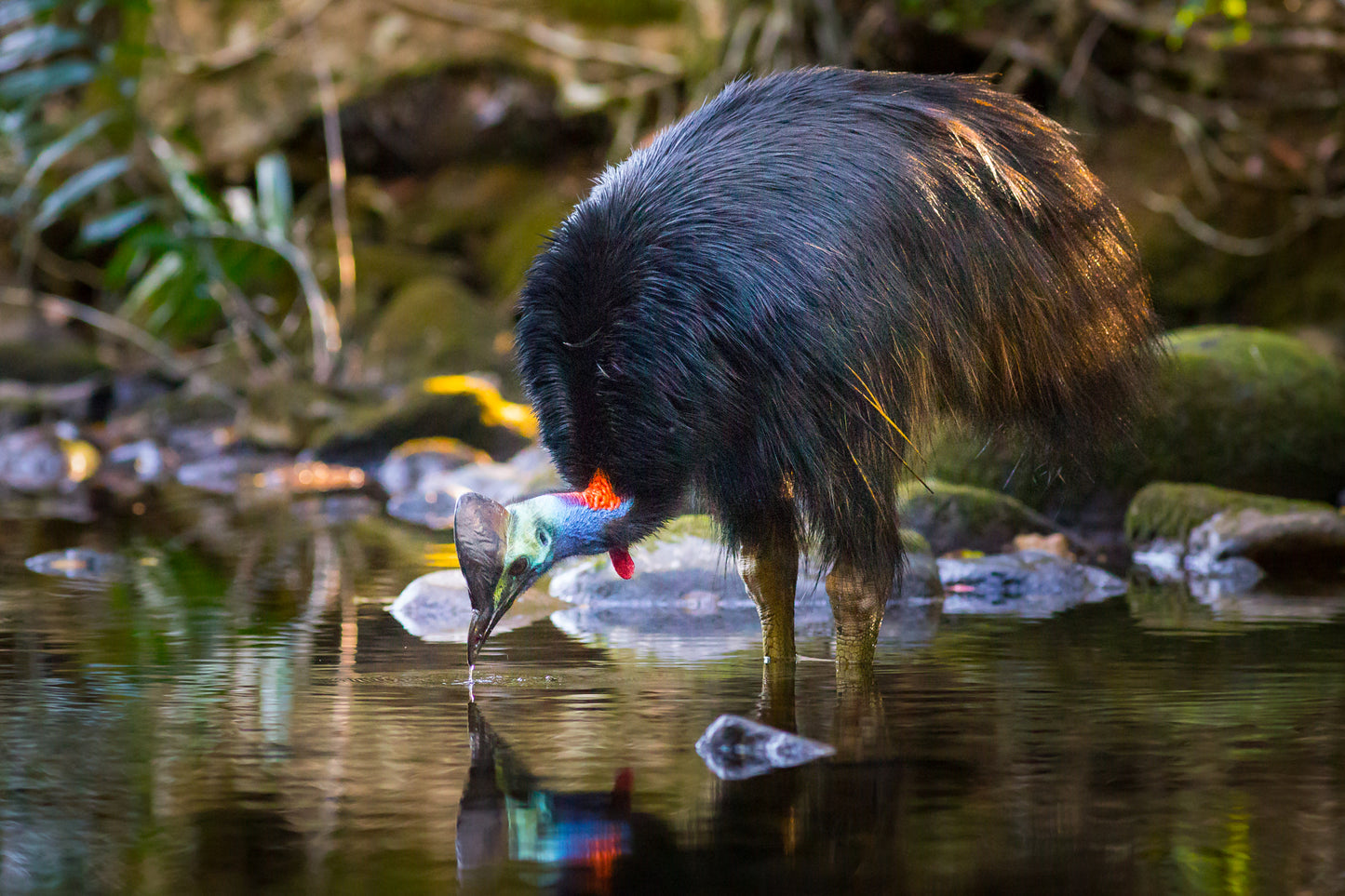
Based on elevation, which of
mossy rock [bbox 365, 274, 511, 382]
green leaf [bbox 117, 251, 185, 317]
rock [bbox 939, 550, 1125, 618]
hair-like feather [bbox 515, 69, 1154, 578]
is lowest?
rock [bbox 939, 550, 1125, 618]

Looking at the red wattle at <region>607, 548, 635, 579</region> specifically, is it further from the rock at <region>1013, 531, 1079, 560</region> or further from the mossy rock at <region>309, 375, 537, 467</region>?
the mossy rock at <region>309, 375, 537, 467</region>

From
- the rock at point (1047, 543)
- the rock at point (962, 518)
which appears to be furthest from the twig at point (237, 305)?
the rock at point (1047, 543)

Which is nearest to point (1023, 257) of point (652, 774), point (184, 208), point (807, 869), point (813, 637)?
point (813, 637)

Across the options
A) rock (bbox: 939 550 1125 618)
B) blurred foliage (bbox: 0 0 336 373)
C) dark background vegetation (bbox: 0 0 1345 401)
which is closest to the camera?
rock (bbox: 939 550 1125 618)

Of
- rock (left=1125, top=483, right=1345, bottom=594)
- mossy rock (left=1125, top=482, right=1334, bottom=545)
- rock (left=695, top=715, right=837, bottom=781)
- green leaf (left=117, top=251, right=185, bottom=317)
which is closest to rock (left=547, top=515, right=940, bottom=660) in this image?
rock (left=1125, top=483, right=1345, bottom=594)

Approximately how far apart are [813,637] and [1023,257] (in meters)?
1.48

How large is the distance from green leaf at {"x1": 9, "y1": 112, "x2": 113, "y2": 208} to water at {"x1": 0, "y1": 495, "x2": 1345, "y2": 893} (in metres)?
6.93

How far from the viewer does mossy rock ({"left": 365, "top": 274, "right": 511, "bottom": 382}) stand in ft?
44.9

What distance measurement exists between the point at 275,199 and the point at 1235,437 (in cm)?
749

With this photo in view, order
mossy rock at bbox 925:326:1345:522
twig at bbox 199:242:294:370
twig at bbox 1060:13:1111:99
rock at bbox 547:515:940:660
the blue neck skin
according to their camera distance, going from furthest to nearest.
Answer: twig at bbox 199:242:294:370 < twig at bbox 1060:13:1111:99 < mossy rock at bbox 925:326:1345:522 < rock at bbox 547:515:940:660 < the blue neck skin

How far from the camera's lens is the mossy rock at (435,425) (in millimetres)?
11945

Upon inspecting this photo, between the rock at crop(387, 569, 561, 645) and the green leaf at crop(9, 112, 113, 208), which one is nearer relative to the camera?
the rock at crop(387, 569, 561, 645)

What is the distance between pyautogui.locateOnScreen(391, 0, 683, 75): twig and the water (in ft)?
30.7

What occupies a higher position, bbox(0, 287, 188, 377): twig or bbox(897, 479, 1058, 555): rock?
bbox(0, 287, 188, 377): twig
